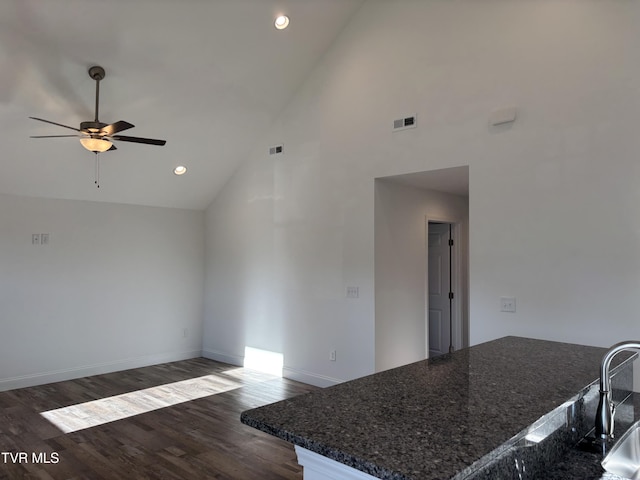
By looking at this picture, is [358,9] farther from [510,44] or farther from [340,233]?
[340,233]

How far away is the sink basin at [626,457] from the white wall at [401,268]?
305cm

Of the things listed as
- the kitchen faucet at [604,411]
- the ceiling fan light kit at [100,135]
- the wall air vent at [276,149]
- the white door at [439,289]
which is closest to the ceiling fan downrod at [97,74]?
the ceiling fan light kit at [100,135]

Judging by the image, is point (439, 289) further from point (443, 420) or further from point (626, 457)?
point (443, 420)

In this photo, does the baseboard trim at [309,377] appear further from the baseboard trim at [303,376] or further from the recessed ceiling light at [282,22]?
the recessed ceiling light at [282,22]

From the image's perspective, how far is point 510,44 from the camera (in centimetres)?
384

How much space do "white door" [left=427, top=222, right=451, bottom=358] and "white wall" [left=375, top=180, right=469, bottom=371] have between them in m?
0.52

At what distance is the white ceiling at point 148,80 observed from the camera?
384 cm

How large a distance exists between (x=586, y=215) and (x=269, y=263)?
3.65m

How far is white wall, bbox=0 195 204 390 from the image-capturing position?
5.14 metres

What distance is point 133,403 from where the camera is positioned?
182 inches

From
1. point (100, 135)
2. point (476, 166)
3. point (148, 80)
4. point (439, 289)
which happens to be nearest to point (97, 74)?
point (148, 80)

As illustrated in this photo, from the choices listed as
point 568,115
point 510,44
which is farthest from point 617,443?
point 510,44

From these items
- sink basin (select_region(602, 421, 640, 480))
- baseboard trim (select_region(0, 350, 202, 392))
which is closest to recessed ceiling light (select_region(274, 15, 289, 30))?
sink basin (select_region(602, 421, 640, 480))

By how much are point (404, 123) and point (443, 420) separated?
3.70 metres
